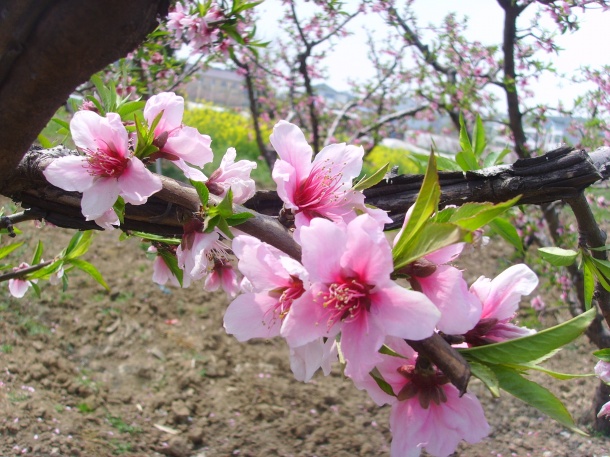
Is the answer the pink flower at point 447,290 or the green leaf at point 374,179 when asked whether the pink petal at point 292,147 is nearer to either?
the green leaf at point 374,179

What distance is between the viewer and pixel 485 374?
1.67ft

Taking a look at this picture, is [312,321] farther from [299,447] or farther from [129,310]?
[129,310]

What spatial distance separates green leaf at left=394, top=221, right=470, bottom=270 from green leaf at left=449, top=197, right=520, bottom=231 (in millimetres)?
25

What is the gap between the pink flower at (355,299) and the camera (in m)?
0.48

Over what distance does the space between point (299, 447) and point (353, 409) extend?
0.44m

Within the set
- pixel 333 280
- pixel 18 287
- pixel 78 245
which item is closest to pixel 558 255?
pixel 333 280

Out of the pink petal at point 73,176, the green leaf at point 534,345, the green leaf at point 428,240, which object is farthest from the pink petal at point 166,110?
the green leaf at point 534,345

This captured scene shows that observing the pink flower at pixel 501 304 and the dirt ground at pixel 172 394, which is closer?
the pink flower at pixel 501 304

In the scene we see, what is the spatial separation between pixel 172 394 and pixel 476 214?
244cm

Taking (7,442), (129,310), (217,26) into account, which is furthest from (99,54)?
(129,310)

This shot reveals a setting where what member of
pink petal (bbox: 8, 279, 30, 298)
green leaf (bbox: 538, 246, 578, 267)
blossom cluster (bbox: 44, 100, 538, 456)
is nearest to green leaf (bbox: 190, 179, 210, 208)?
blossom cluster (bbox: 44, 100, 538, 456)

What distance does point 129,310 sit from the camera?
3.31m

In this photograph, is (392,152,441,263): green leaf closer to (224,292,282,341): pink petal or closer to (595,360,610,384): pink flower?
(224,292,282,341): pink petal

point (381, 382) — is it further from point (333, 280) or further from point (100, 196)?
point (100, 196)
